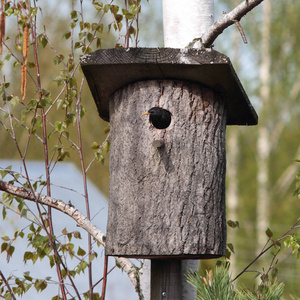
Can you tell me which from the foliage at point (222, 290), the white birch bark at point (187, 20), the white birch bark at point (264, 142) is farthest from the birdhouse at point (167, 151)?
the white birch bark at point (264, 142)

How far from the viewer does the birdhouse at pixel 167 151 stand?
223 cm

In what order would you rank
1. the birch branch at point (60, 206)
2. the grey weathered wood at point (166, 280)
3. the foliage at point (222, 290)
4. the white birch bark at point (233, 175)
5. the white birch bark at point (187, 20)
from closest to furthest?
the foliage at point (222, 290) < the grey weathered wood at point (166, 280) < the birch branch at point (60, 206) < the white birch bark at point (187, 20) < the white birch bark at point (233, 175)

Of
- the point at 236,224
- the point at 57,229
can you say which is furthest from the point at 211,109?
the point at 57,229

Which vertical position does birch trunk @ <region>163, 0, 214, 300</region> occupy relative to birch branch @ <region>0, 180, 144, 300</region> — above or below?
above

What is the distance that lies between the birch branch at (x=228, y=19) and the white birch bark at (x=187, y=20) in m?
0.34

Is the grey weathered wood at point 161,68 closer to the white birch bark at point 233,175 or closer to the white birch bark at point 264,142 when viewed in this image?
the white birch bark at point 264,142

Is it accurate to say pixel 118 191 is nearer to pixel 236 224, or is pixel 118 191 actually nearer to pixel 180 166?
pixel 180 166

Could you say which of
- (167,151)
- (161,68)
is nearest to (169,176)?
(167,151)

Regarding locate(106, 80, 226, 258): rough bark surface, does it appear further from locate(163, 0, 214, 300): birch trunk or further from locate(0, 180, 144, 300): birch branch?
locate(163, 0, 214, 300): birch trunk

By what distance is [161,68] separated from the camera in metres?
2.28

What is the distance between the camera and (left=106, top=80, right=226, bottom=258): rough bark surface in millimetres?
2234

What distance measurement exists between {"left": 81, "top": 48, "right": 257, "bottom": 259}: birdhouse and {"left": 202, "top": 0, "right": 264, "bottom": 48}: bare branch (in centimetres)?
19

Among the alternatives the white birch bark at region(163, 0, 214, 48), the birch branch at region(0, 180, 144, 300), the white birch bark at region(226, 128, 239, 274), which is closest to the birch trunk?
the white birch bark at region(163, 0, 214, 48)

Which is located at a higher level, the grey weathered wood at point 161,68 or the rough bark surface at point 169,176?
the grey weathered wood at point 161,68
